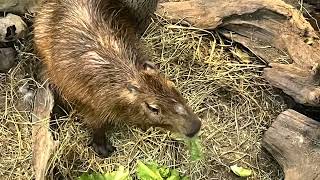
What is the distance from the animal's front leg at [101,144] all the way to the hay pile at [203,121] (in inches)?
1.5

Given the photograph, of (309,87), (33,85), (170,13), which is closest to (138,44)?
(170,13)

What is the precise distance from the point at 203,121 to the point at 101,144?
2.36 feet

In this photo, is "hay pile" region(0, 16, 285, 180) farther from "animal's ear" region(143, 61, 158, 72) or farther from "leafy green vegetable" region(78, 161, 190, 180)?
"animal's ear" region(143, 61, 158, 72)

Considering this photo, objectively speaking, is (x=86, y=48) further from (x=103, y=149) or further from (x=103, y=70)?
(x=103, y=149)

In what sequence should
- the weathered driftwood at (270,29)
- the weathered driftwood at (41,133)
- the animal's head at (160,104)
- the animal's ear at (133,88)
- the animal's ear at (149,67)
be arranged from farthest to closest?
the weathered driftwood at (270,29), the weathered driftwood at (41,133), the animal's ear at (149,67), the animal's ear at (133,88), the animal's head at (160,104)

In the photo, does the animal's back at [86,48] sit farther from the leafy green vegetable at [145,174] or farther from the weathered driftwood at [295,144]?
the weathered driftwood at [295,144]

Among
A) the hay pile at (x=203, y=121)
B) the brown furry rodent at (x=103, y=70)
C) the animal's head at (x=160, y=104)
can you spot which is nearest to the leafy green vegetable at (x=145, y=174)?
the hay pile at (x=203, y=121)

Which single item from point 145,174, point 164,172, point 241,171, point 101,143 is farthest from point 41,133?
point 241,171

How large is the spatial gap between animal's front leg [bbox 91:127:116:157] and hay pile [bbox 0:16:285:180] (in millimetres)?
38

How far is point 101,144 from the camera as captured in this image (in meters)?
4.04

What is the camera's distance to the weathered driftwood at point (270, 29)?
13.0 feet

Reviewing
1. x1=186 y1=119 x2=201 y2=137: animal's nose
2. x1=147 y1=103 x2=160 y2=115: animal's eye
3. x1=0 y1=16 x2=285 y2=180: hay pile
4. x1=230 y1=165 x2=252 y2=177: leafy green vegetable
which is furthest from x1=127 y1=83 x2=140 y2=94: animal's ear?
x1=230 y1=165 x2=252 y2=177: leafy green vegetable

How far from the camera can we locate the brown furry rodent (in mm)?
3484

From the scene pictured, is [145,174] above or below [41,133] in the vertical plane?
below
